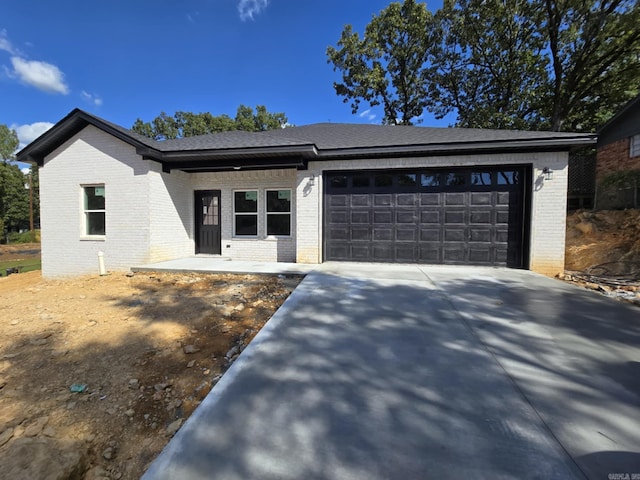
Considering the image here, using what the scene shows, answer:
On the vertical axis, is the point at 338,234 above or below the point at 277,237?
above

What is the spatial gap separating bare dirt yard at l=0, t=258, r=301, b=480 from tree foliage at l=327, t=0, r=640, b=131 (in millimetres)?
17177

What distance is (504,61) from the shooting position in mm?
15844

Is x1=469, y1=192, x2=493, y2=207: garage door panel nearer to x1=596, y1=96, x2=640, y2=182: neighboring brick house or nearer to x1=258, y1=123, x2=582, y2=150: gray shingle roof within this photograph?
x1=258, y1=123, x2=582, y2=150: gray shingle roof

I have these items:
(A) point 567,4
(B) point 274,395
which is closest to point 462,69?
(A) point 567,4

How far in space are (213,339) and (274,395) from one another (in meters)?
1.57

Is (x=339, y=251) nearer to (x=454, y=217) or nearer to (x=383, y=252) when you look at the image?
(x=383, y=252)

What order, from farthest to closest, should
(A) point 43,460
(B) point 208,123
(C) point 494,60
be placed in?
1. (B) point 208,123
2. (C) point 494,60
3. (A) point 43,460

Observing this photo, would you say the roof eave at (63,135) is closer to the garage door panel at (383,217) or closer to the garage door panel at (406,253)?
the garage door panel at (383,217)

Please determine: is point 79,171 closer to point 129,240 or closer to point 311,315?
point 129,240

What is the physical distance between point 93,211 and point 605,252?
A: 49.1ft

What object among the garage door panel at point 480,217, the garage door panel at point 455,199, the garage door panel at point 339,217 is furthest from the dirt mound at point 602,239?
the garage door panel at point 339,217

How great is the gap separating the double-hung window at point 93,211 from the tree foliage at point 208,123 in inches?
886

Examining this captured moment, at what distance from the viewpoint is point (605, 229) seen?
8.77m

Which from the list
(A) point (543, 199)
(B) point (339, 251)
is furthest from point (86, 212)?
(A) point (543, 199)
